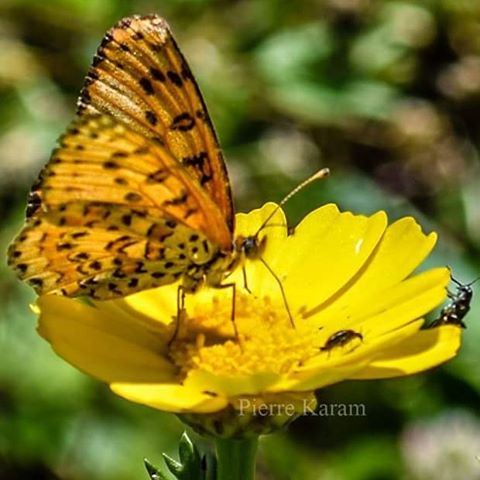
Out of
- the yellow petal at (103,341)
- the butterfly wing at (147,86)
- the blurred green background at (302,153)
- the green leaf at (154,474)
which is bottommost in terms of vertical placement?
the green leaf at (154,474)

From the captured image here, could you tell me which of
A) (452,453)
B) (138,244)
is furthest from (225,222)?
(452,453)

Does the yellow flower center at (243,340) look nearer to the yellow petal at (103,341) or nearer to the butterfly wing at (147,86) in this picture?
the yellow petal at (103,341)

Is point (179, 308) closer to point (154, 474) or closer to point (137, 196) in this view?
point (137, 196)

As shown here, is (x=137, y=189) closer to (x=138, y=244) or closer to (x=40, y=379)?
(x=138, y=244)

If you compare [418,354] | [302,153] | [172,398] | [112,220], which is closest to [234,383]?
[172,398]

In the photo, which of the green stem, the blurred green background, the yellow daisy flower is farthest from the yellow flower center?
the blurred green background

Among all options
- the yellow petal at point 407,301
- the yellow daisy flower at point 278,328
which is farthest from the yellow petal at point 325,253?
the yellow petal at point 407,301

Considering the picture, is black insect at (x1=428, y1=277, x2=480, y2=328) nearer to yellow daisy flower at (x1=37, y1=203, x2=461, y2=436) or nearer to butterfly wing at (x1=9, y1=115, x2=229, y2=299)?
yellow daisy flower at (x1=37, y1=203, x2=461, y2=436)
